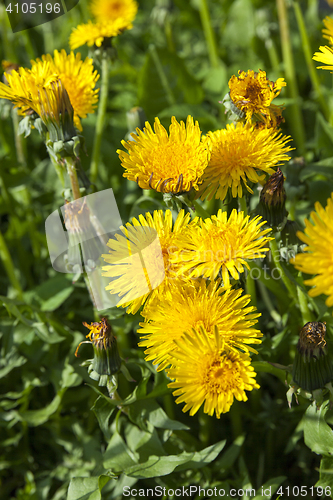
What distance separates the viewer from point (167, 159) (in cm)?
72

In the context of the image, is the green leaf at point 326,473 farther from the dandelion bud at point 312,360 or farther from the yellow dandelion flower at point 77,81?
the yellow dandelion flower at point 77,81

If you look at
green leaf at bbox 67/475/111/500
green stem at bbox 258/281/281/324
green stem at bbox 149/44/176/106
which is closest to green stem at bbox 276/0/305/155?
green stem at bbox 149/44/176/106

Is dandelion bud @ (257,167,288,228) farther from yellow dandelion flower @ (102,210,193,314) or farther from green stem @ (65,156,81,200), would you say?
green stem @ (65,156,81,200)

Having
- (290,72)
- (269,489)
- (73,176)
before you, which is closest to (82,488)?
(269,489)

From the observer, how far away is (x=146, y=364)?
3.05ft

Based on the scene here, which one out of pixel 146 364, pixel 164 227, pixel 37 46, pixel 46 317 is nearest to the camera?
pixel 164 227

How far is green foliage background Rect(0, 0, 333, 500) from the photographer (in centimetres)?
92

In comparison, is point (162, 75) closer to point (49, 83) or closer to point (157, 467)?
point (49, 83)

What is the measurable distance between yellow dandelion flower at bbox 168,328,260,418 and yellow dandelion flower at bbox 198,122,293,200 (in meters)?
0.23

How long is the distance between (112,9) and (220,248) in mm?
1256

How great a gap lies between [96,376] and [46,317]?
317 mm

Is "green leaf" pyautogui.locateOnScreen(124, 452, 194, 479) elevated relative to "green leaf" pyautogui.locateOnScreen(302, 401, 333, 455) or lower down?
lower down

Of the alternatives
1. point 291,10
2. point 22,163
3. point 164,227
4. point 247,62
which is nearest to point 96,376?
point 164,227

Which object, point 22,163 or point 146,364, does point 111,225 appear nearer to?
point 146,364
